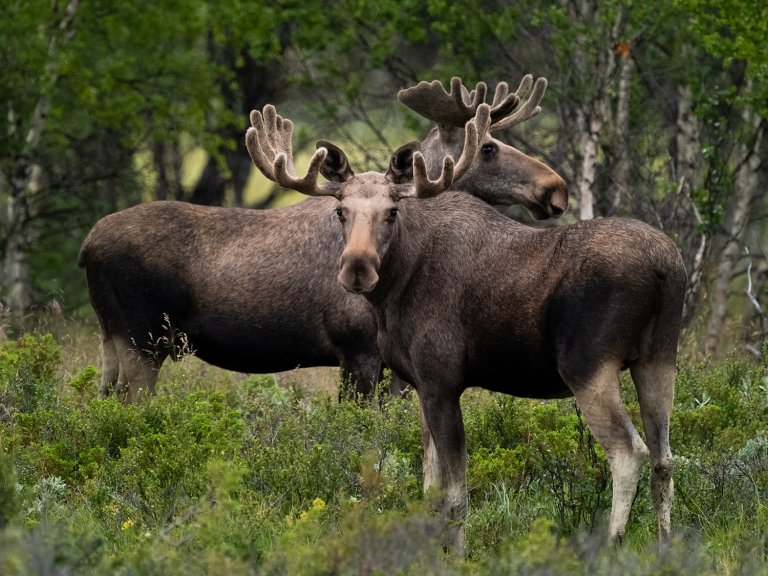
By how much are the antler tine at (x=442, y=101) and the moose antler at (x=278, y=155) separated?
1565 mm

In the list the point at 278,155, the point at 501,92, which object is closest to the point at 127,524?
the point at 278,155

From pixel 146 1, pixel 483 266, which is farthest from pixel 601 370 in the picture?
pixel 146 1

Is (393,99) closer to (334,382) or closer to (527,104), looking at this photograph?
(334,382)

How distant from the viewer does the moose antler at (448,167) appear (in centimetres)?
686

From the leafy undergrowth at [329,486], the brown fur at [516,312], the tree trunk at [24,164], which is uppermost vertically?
the brown fur at [516,312]

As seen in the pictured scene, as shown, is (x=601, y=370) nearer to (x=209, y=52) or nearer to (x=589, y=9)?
(x=589, y=9)

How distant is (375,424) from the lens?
793 centimetres

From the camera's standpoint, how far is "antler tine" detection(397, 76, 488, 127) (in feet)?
31.2

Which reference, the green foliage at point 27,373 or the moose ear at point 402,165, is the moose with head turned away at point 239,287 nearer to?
the green foliage at point 27,373

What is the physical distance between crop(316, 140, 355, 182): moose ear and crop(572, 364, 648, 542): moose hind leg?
1.81m

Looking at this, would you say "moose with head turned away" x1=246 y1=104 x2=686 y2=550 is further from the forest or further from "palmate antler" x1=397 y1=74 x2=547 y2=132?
"palmate antler" x1=397 y1=74 x2=547 y2=132

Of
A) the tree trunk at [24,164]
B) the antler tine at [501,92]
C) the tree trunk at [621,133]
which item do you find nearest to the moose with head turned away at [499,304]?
the antler tine at [501,92]

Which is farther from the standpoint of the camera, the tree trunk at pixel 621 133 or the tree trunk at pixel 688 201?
the tree trunk at pixel 621 133

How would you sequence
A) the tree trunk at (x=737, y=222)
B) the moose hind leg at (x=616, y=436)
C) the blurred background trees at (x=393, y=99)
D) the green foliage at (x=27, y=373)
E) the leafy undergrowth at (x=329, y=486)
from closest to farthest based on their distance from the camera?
the leafy undergrowth at (x=329, y=486)
the moose hind leg at (x=616, y=436)
the green foliage at (x=27, y=373)
the blurred background trees at (x=393, y=99)
the tree trunk at (x=737, y=222)
